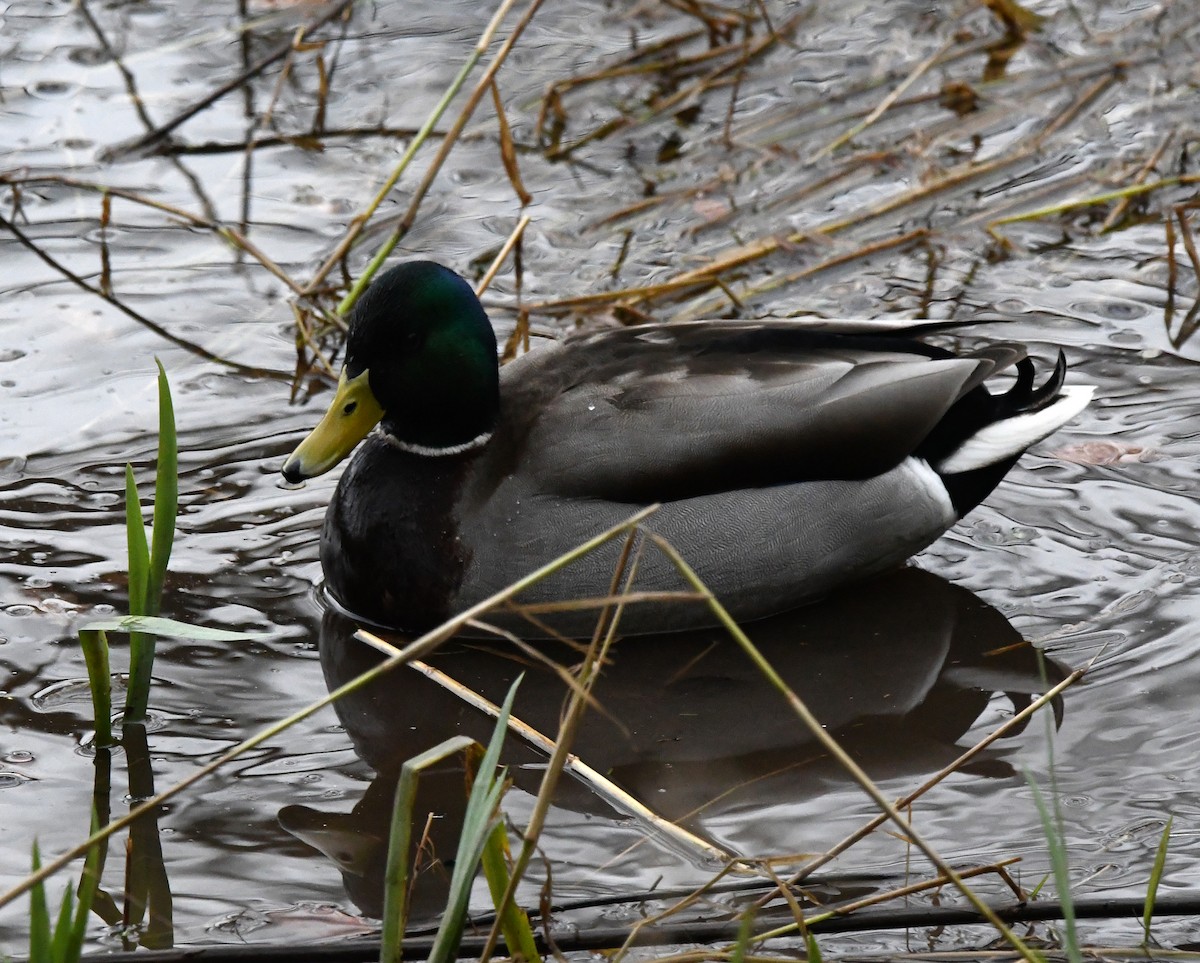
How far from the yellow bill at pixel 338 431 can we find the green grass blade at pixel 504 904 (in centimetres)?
181

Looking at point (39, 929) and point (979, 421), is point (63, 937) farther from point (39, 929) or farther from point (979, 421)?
point (979, 421)

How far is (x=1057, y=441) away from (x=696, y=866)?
2.38 meters

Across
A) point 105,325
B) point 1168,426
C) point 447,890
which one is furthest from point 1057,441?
point 105,325

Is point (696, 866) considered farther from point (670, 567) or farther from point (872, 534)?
point (872, 534)

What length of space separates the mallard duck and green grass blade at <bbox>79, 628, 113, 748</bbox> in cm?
88

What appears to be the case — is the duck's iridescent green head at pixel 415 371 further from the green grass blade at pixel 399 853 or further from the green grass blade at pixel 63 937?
the green grass blade at pixel 63 937

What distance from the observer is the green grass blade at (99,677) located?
3.85m

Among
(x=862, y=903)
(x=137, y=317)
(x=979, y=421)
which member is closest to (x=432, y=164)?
(x=137, y=317)

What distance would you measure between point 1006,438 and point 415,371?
1643 millimetres

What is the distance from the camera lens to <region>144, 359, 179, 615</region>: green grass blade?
355 centimetres

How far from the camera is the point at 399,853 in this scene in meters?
2.87

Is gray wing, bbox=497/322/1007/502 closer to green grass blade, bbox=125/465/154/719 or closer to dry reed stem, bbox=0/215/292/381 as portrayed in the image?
green grass blade, bbox=125/465/154/719

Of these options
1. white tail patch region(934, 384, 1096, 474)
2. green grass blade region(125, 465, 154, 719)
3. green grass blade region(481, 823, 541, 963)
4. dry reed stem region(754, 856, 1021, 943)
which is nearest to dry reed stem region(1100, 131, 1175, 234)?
white tail patch region(934, 384, 1096, 474)

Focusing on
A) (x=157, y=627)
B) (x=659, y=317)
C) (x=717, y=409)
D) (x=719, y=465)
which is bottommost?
(x=659, y=317)
